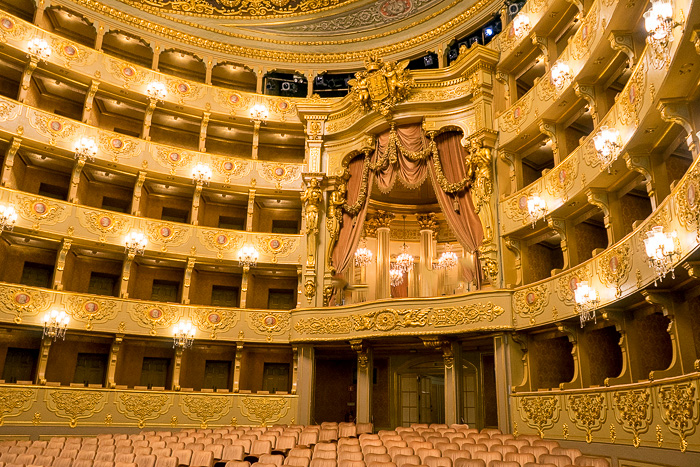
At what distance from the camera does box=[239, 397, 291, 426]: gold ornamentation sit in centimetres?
1727

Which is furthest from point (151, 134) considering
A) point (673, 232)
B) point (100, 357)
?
point (673, 232)

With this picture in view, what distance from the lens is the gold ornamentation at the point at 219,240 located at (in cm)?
1875

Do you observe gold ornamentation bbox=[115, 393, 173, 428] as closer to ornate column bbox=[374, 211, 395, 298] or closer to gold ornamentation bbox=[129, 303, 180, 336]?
gold ornamentation bbox=[129, 303, 180, 336]

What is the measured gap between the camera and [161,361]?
740 inches

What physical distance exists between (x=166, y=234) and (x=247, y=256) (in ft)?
8.71

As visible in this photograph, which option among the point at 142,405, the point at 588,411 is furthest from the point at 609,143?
the point at 142,405

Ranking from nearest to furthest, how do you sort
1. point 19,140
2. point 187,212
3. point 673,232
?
1. point 673,232
2. point 19,140
3. point 187,212

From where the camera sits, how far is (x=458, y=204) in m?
17.0

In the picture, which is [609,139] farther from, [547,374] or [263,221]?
[263,221]

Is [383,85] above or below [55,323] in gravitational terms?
above

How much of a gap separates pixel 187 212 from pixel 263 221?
2725 mm

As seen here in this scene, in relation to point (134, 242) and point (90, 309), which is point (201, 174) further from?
point (90, 309)

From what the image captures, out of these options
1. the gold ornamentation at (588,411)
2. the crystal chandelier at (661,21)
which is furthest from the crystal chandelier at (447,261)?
the crystal chandelier at (661,21)

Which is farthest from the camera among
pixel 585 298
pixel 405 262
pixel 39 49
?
pixel 405 262
